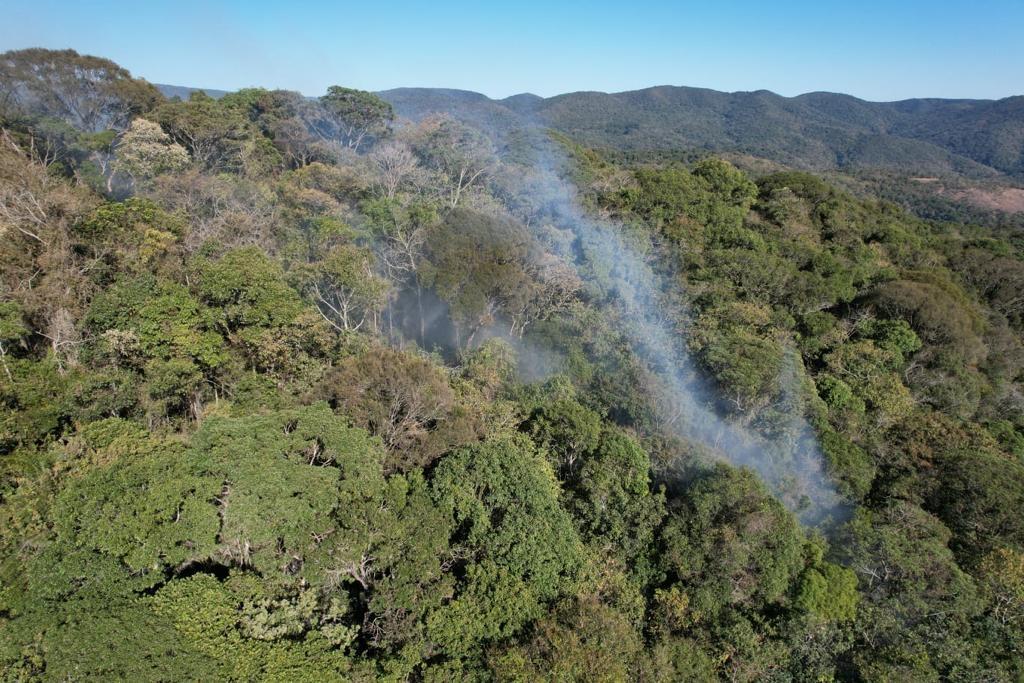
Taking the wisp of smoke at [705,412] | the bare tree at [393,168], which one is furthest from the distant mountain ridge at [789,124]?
the wisp of smoke at [705,412]

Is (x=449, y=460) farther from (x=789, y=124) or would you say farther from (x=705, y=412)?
(x=789, y=124)

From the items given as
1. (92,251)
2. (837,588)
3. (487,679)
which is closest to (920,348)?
(837,588)

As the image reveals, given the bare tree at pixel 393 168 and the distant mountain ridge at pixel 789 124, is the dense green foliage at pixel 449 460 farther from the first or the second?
the distant mountain ridge at pixel 789 124

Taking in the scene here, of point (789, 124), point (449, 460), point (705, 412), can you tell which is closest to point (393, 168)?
point (705, 412)

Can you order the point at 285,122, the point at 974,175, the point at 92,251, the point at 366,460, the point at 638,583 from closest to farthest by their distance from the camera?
1. the point at 366,460
2. the point at 638,583
3. the point at 92,251
4. the point at 285,122
5. the point at 974,175

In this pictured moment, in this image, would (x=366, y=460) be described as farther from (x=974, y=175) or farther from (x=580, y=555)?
(x=974, y=175)

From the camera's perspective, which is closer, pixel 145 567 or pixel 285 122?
pixel 145 567

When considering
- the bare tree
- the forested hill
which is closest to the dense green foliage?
the bare tree
